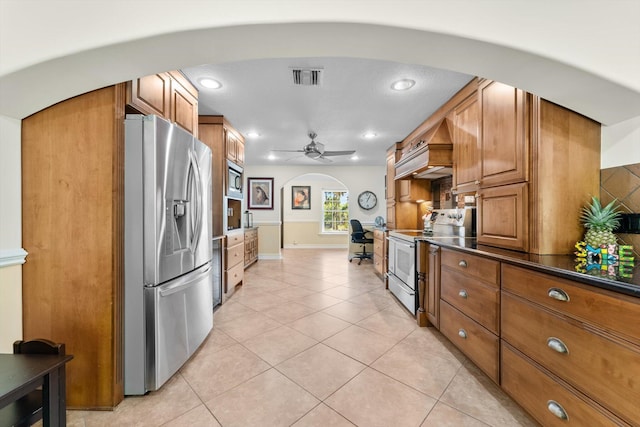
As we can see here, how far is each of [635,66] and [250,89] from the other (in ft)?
8.57

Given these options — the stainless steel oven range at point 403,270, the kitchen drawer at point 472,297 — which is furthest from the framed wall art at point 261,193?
the kitchen drawer at point 472,297

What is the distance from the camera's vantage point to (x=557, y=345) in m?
1.10

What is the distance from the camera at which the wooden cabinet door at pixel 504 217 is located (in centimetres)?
160

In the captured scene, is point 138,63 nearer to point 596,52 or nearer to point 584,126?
point 596,52

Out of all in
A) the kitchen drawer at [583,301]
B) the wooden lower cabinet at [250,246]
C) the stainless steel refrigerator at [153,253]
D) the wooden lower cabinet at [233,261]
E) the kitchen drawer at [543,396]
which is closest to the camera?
the kitchen drawer at [583,301]

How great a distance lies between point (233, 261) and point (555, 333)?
11.0ft

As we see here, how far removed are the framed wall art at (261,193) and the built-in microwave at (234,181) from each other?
2565 millimetres

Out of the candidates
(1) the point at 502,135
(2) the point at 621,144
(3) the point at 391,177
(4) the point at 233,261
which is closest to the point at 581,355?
(2) the point at 621,144

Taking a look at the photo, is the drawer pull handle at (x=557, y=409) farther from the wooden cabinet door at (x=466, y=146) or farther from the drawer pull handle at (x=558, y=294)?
the wooden cabinet door at (x=466, y=146)

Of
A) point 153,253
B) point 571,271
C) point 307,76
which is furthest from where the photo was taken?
point 307,76

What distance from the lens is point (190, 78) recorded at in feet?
7.31

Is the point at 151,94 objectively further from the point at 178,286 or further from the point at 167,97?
the point at 178,286

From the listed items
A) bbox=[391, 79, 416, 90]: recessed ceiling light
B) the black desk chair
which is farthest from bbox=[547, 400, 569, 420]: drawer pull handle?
the black desk chair

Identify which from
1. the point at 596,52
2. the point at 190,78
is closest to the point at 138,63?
the point at 190,78
